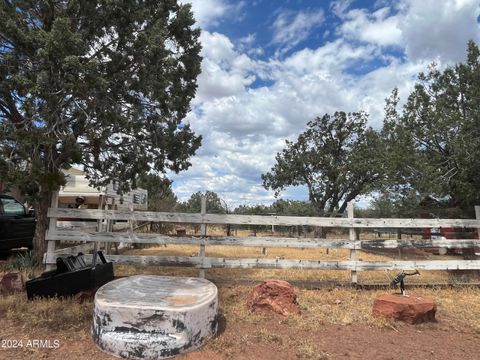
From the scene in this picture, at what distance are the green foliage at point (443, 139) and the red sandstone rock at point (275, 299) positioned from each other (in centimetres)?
638

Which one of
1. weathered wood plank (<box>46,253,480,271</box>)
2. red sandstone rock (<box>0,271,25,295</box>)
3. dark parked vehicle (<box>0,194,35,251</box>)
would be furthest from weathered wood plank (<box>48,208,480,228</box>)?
dark parked vehicle (<box>0,194,35,251</box>)

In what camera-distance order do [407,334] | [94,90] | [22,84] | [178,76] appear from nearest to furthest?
[407,334], [22,84], [94,90], [178,76]

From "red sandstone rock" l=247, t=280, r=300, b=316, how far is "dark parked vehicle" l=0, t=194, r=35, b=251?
7268mm

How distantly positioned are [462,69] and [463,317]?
8722 mm

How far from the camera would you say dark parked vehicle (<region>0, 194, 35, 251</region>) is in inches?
406

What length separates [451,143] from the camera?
10.7 m

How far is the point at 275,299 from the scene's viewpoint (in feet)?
20.9

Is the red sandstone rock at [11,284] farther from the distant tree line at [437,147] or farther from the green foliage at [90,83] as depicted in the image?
the distant tree line at [437,147]

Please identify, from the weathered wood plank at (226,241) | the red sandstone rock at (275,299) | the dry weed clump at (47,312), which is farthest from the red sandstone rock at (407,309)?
the dry weed clump at (47,312)

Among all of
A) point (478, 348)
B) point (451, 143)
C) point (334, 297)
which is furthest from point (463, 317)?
point (451, 143)

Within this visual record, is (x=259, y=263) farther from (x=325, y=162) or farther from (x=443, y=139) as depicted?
A: (x=325, y=162)

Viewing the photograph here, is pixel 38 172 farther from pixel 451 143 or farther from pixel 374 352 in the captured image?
pixel 451 143

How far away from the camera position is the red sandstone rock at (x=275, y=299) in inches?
248

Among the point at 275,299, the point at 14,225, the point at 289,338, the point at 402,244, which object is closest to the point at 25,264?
the point at 14,225
